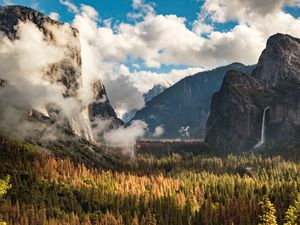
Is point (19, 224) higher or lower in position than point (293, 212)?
lower

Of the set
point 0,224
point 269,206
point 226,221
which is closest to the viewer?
point 0,224

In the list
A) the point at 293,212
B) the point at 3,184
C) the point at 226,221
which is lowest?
the point at 226,221

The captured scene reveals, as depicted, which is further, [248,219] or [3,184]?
[248,219]

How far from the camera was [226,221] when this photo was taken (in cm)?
19662

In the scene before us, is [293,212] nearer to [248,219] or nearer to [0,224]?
[0,224]

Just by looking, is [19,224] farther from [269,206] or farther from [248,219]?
[269,206]

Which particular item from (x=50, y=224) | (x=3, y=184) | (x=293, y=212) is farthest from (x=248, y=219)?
(x=3, y=184)

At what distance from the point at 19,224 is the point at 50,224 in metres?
13.9

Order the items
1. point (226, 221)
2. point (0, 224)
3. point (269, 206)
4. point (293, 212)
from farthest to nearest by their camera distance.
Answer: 1. point (226, 221)
2. point (293, 212)
3. point (269, 206)
4. point (0, 224)

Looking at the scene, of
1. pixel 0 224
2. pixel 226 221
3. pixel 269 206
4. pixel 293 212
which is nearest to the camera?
pixel 0 224

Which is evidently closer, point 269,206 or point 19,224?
point 269,206

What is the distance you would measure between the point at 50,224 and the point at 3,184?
173 metres

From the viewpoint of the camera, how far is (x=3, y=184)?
36281mm

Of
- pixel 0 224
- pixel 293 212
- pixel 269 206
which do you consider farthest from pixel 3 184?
pixel 293 212
